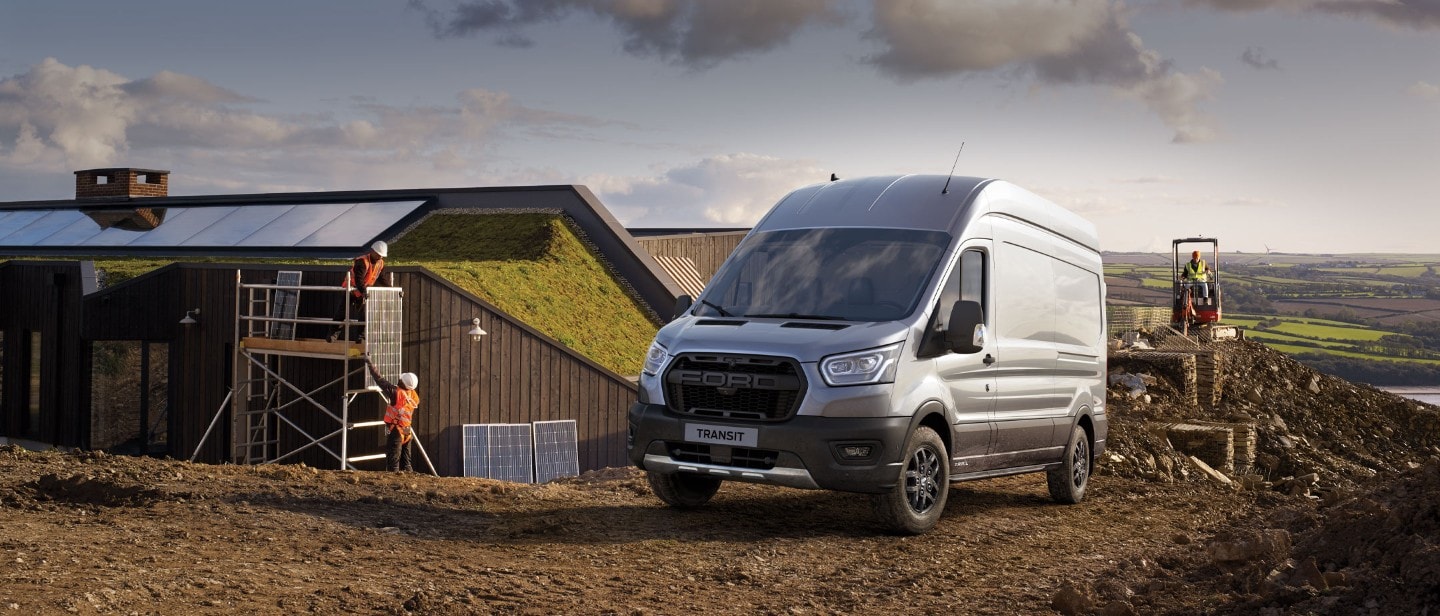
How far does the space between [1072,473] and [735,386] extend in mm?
4229

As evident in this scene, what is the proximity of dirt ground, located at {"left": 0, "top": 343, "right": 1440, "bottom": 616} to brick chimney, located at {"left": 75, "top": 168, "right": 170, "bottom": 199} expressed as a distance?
31.7 meters

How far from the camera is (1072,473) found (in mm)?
11172

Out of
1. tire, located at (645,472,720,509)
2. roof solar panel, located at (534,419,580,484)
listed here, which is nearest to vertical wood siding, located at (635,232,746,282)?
roof solar panel, located at (534,419,580,484)

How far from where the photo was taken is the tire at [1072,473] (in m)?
11.1

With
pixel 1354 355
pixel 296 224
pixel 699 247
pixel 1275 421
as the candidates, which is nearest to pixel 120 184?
pixel 296 224

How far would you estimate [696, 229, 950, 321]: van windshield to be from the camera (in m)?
8.95

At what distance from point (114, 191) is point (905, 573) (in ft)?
131

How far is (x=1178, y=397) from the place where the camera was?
28391 mm

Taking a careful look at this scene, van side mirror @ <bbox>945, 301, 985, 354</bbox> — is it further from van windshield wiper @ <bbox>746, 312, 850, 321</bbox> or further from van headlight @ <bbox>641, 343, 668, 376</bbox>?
van headlight @ <bbox>641, 343, 668, 376</bbox>

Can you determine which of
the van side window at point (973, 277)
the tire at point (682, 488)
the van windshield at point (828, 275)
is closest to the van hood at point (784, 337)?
the van windshield at point (828, 275)

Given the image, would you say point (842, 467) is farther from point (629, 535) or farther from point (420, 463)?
point (420, 463)

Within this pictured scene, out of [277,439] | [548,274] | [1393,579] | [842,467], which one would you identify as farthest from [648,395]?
[548,274]

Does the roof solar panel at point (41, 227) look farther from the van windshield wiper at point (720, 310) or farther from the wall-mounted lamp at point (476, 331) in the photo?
the van windshield wiper at point (720, 310)

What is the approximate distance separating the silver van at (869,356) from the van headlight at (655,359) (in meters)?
0.02
